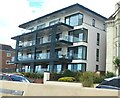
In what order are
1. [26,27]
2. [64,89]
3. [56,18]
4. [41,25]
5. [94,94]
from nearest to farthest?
[94,94] < [64,89] < [56,18] < [41,25] < [26,27]

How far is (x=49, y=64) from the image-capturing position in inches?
1628

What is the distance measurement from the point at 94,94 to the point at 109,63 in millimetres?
29188

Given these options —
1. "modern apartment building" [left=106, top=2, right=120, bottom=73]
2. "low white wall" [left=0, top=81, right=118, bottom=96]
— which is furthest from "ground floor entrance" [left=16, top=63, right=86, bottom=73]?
"low white wall" [left=0, top=81, right=118, bottom=96]

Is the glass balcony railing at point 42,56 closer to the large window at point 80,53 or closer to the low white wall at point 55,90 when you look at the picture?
the large window at point 80,53

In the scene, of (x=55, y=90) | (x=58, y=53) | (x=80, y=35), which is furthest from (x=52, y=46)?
(x=55, y=90)

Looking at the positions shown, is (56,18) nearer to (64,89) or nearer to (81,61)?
(81,61)

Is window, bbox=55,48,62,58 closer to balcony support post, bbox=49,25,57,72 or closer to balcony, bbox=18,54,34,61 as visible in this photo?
balcony support post, bbox=49,25,57,72

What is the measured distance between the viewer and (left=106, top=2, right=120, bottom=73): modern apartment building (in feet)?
113

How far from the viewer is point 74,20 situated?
136 ft

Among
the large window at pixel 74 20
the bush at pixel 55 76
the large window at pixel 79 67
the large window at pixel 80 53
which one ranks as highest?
the large window at pixel 74 20

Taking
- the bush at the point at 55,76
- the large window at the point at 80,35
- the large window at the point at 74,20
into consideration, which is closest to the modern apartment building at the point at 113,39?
the large window at the point at 80,35

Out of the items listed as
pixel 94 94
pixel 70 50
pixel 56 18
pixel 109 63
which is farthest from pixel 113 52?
pixel 94 94

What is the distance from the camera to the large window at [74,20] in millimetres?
40281

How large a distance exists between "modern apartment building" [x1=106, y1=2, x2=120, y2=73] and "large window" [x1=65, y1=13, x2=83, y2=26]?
194 inches
